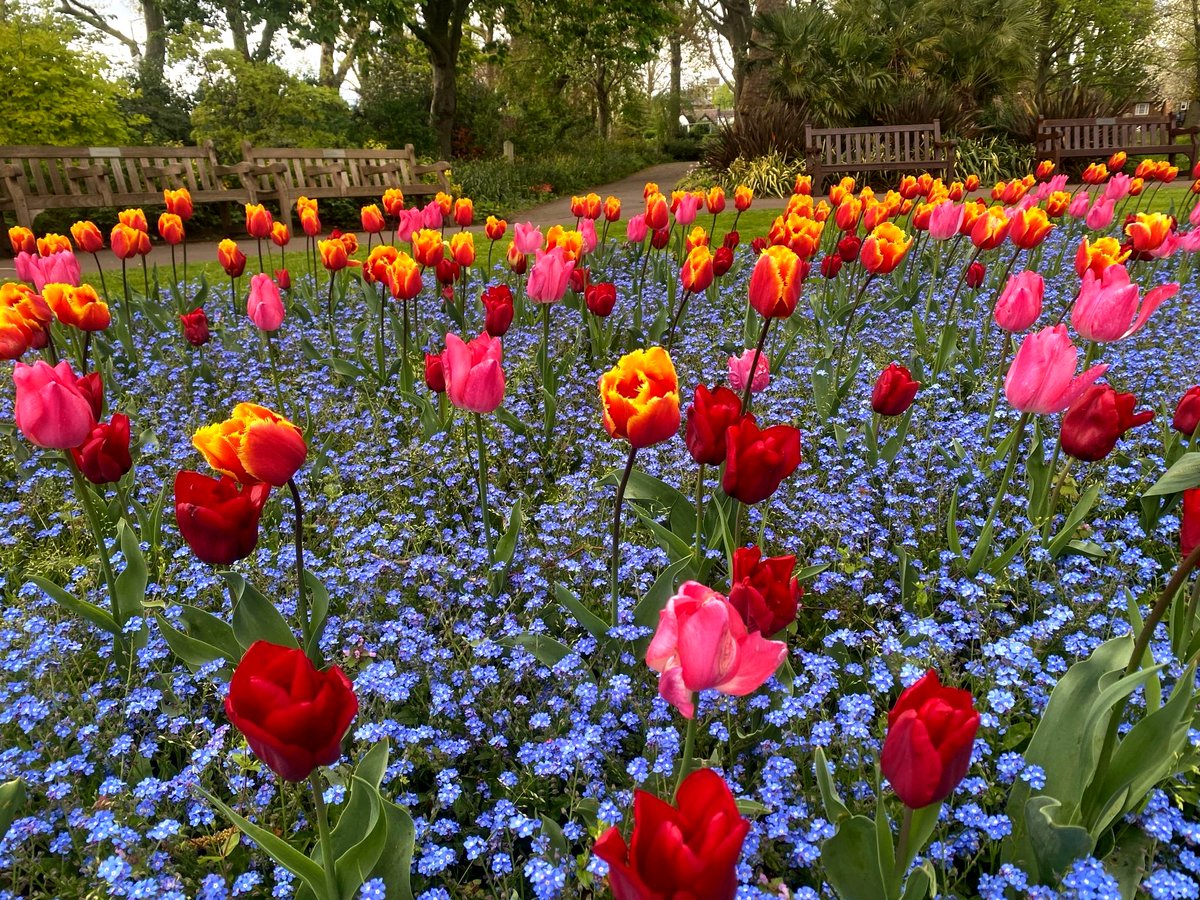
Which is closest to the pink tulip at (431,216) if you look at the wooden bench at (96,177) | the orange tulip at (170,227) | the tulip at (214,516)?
the orange tulip at (170,227)

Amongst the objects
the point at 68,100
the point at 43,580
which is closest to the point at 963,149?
the point at 68,100

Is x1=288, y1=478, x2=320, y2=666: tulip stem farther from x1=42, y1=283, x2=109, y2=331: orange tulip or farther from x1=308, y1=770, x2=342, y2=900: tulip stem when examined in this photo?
x1=42, y1=283, x2=109, y2=331: orange tulip

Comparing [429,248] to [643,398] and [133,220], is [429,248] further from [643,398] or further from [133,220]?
[643,398]

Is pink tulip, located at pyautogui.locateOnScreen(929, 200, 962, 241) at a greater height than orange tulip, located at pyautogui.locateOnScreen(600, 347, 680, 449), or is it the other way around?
pink tulip, located at pyautogui.locateOnScreen(929, 200, 962, 241)

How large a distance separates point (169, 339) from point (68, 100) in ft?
27.0

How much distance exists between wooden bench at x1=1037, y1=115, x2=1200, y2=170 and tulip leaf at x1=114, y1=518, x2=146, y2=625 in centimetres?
1313

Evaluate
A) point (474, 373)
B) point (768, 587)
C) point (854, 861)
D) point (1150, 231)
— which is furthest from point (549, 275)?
point (1150, 231)

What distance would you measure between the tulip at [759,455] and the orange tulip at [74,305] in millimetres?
2808

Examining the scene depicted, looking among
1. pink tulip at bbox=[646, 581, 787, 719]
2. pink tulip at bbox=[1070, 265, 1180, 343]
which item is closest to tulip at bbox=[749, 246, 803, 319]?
pink tulip at bbox=[1070, 265, 1180, 343]

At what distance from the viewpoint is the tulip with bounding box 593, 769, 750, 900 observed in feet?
2.59

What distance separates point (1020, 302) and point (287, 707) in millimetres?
2618

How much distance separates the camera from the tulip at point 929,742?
992mm

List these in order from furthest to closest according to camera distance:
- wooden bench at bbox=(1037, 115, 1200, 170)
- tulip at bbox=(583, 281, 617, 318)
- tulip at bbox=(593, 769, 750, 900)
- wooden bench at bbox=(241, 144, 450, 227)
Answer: wooden bench at bbox=(1037, 115, 1200, 170), wooden bench at bbox=(241, 144, 450, 227), tulip at bbox=(583, 281, 617, 318), tulip at bbox=(593, 769, 750, 900)

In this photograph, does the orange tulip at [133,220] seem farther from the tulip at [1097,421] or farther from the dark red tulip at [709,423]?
the tulip at [1097,421]
